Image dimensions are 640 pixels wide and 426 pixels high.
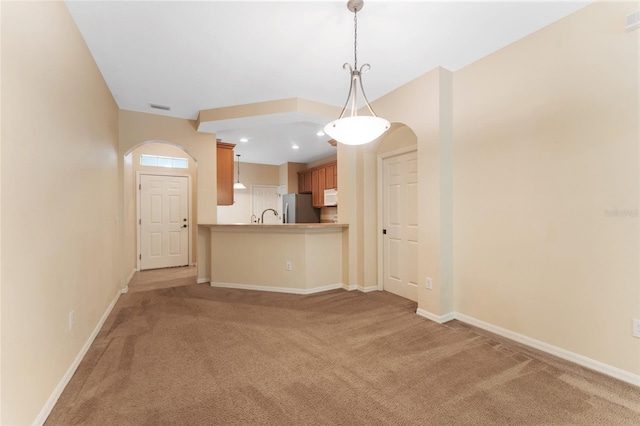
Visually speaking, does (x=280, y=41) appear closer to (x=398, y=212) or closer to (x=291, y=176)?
(x=398, y=212)

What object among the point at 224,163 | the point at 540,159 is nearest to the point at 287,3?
the point at 540,159

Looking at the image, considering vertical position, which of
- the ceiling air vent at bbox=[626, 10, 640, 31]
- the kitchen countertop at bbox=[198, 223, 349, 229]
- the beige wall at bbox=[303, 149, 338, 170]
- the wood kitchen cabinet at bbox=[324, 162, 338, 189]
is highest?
the beige wall at bbox=[303, 149, 338, 170]

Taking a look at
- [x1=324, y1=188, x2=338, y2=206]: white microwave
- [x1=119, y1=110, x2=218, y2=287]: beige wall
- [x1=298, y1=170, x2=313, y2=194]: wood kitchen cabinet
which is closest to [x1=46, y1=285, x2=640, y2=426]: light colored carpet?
[x1=119, y1=110, x2=218, y2=287]: beige wall

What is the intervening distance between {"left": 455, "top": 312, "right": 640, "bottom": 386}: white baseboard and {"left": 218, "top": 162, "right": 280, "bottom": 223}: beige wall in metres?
6.38

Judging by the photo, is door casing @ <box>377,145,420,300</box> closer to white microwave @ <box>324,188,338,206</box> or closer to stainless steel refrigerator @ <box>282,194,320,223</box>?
white microwave @ <box>324,188,338,206</box>

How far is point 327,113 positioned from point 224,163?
7.77ft

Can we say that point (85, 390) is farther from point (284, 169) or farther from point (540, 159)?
point (284, 169)

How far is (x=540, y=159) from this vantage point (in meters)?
2.32

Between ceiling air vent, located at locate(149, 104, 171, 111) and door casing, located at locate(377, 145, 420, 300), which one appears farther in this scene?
door casing, located at locate(377, 145, 420, 300)

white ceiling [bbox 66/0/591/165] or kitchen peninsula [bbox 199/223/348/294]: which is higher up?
white ceiling [bbox 66/0/591/165]

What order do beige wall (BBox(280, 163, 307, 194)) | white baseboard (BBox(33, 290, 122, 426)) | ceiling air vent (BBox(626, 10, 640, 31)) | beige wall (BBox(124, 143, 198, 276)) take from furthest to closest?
beige wall (BBox(280, 163, 307, 194)) → beige wall (BBox(124, 143, 198, 276)) → ceiling air vent (BBox(626, 10, 640, 31)) → white baseboard (BBox(33, 290, 122, 426))

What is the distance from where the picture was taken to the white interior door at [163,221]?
578cm

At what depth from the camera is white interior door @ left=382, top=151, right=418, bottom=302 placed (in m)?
3.67

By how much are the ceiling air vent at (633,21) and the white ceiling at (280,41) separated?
12.4 inches
